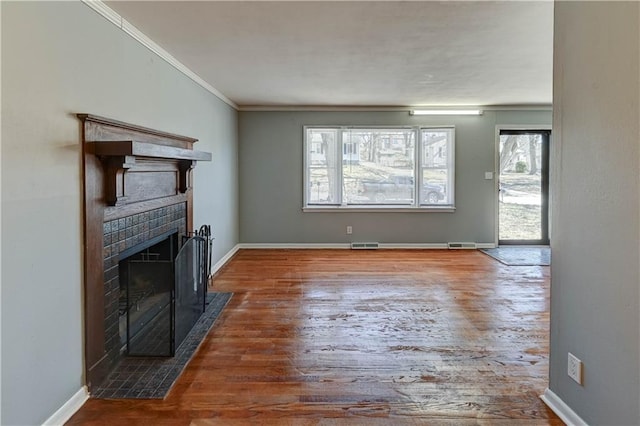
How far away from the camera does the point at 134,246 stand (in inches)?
110

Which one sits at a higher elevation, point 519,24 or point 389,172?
point 519,24

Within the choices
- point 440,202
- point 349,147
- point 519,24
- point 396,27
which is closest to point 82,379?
point 396,27

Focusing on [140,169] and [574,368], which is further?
[140,169]

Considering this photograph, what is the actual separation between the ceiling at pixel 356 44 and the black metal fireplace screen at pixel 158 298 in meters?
1.60

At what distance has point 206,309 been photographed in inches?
142

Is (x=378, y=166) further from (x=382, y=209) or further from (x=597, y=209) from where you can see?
(x=597, y=209)

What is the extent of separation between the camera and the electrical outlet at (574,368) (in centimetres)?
187

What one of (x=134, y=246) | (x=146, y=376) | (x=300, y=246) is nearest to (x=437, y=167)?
(x=300, y=246)

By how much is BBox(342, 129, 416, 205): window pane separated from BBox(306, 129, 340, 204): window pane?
166 millimetres

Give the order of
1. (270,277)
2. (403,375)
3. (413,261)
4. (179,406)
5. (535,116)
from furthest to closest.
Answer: (535,116) < (413,261) < (270,277) < (403,375) < (179,406)

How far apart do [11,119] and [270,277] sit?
3.42 m

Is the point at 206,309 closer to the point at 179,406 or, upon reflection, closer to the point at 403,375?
the point at 179,406

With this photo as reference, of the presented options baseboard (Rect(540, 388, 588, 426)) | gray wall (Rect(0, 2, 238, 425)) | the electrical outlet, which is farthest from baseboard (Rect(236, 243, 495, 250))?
the electrical outlet

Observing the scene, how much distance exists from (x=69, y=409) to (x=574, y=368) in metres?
2.54
